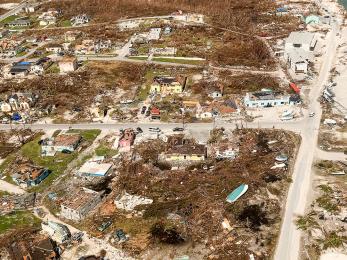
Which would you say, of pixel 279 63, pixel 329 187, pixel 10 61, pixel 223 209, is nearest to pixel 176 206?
pixel 223 209

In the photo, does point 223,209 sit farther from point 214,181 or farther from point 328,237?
point 328,237

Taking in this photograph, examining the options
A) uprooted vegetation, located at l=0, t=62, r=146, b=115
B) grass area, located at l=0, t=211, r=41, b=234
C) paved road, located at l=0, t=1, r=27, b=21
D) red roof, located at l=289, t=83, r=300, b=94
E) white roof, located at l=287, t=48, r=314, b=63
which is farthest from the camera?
paved road, located at l=0, t=1, r=27, b=21

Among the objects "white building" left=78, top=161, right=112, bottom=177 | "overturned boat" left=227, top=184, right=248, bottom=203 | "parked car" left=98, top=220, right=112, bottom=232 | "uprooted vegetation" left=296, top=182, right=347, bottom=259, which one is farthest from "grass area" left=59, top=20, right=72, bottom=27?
"uprooted vegetation" left=296, top=182, right=347, bottom=259

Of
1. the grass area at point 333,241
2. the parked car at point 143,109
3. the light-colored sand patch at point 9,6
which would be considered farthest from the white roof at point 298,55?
the light-colored sand patch at point 9,6

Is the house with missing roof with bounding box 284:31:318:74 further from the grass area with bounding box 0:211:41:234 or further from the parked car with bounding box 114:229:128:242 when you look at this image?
the grass area with bounding box 0:211:41:234

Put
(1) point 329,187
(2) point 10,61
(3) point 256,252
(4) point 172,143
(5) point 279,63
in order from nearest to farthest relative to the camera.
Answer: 1. (3) point 256,252
2. (1) point 329,187
3. (4) point 172,143
4. (5) point 279,63
5. (2) point 10,61

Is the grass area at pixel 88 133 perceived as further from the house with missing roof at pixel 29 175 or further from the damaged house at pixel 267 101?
the damaged house at pixel 267 101
